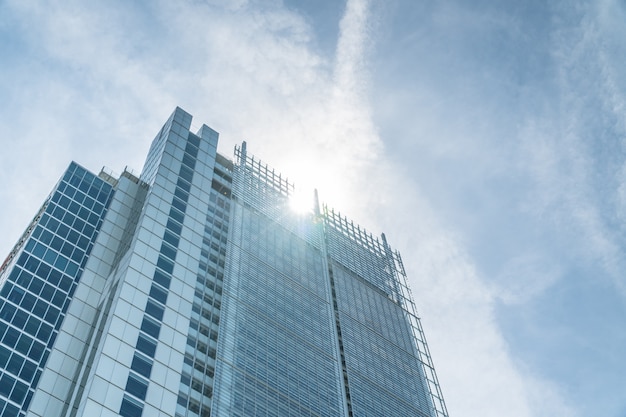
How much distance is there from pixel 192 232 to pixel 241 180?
18.8 meters

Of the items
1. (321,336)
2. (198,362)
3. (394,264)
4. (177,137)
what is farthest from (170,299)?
(394,264)

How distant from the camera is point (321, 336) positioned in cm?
7400

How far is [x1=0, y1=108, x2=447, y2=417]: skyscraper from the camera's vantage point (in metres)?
55.5

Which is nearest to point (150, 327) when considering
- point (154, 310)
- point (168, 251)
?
point (154, 310)

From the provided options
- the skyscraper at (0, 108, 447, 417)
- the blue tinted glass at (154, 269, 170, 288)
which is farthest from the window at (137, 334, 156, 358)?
the blue tinted glass at (154, 269, 170, 288)

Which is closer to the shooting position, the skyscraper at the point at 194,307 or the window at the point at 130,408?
the window at the point at 130,408

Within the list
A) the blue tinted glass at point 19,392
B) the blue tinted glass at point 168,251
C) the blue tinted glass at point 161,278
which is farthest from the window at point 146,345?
the blue tinted glass at point 168,251

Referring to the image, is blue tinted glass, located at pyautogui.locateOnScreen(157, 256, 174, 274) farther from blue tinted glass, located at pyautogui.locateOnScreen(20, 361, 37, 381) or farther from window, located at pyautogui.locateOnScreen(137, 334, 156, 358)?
blue tinted glass, located at pyautogui.locateOnScreen(20, 361, 37, 381)

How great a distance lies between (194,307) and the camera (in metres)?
64.9

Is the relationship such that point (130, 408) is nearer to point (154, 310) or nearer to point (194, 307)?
point (154, 310)

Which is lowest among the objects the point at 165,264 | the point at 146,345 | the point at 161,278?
the point at 146,345

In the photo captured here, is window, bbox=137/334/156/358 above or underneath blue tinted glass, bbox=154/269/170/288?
underneath

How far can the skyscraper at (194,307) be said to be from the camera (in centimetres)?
5553

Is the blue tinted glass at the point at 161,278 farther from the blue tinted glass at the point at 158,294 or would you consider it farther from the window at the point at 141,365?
the window at the point at 141,365
